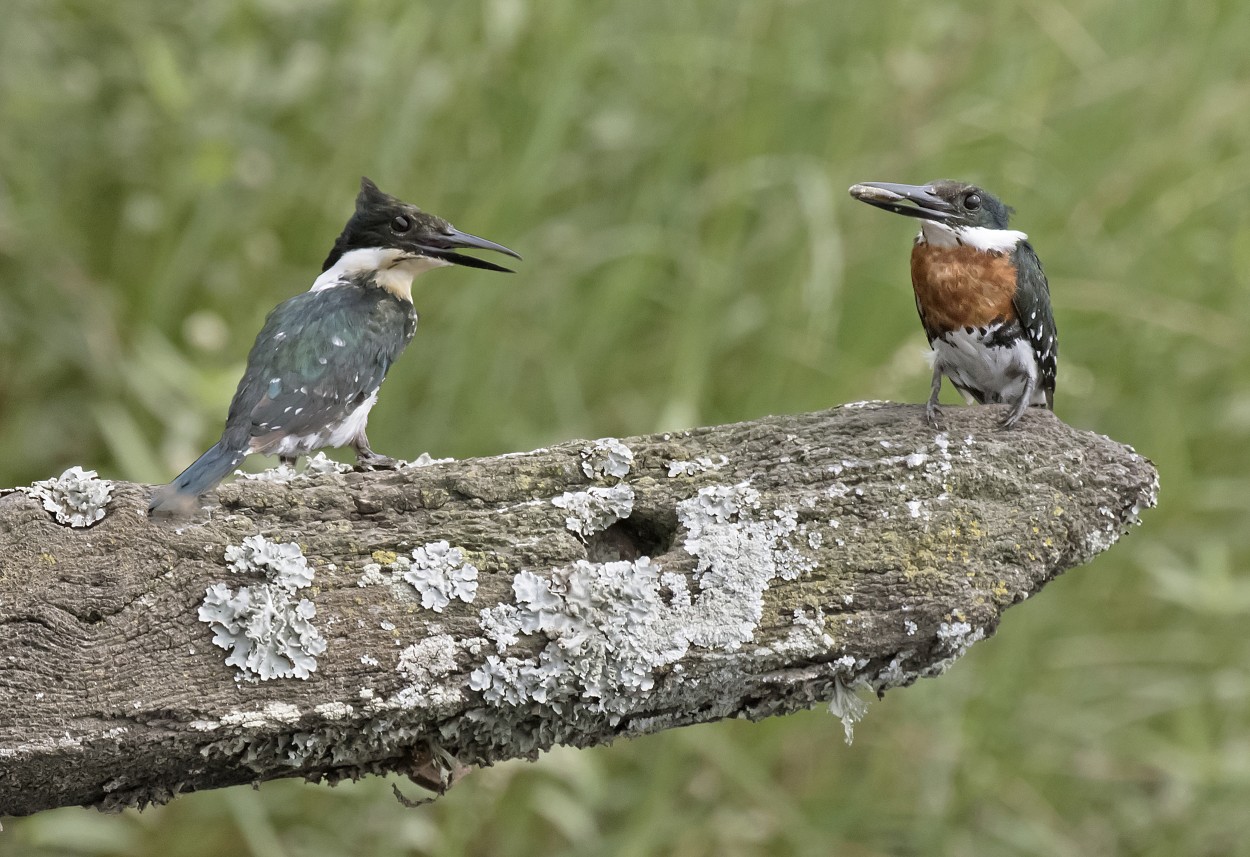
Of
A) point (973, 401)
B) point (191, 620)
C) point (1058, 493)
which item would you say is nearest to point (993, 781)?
point (973, 401)

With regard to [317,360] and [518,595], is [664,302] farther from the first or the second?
[518,595]

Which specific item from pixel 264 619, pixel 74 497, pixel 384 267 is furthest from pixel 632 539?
pixel 384 267

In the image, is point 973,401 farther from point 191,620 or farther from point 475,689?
point 191,620

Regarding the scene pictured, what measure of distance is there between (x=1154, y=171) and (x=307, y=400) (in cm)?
321

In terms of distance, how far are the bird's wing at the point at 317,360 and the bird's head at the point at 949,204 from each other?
1.08 metres

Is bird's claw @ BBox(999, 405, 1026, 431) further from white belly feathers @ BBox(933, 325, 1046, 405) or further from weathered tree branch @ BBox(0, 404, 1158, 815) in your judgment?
white belly feathers @ BBox(933, 325, 1046, 405)

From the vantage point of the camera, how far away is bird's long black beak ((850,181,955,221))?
8.74 feet

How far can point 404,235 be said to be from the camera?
116 inches

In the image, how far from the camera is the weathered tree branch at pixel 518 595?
1736 mm

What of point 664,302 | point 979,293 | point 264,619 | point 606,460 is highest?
point 664,302

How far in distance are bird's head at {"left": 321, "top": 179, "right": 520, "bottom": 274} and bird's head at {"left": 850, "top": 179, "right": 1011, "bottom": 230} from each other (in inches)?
33.1

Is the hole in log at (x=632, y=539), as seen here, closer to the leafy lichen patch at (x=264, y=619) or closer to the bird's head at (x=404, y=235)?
the leafy lichen patch at (x=264, y=619)

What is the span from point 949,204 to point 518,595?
1.42 meters

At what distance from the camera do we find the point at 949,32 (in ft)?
14.9
